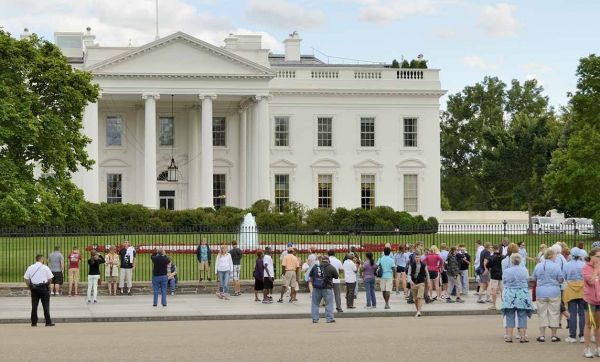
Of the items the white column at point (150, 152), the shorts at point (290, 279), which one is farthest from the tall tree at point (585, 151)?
the shorts at point (290, 279)

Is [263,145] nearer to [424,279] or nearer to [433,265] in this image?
[433,265]

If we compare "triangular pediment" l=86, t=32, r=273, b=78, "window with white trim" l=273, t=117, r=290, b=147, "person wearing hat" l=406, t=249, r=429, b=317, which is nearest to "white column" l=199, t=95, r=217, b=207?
"triangular pediment" l=86, t=32, r=273, b=78

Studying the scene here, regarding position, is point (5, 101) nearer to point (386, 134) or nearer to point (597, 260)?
point (597, 260)

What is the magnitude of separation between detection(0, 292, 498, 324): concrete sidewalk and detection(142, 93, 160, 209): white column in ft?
119

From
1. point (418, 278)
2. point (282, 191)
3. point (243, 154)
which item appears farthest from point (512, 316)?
point (282, 191)

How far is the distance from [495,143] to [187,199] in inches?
843

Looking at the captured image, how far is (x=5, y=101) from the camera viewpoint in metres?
Result: 39.0

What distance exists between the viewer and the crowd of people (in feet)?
69.3

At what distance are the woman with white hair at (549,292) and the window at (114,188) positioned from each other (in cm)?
5479

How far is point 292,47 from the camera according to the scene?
8500 cm

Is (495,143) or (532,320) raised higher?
(495,143)

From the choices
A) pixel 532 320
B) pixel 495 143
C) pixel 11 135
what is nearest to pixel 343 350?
pixel 532 320

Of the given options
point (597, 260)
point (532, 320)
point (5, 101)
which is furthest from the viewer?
point (5, 101)

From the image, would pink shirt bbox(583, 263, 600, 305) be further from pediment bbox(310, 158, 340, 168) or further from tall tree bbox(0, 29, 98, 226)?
pediment bbox(310, 158, 340, 168)
